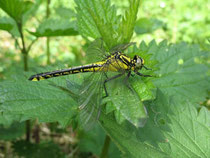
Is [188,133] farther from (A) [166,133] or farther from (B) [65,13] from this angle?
(B) [65,13]

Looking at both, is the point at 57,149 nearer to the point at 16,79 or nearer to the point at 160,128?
the point at 16,79

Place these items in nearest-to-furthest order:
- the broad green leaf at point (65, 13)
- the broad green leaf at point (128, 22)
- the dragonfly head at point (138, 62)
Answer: the broad green leaf at point (128, 22)
the dragonfly head at point (138, 62)
the broad green leaf at point (65, 13)

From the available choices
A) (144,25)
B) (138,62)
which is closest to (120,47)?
(138,62)

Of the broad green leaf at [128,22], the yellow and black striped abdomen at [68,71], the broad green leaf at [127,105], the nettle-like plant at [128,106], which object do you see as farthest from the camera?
the yellow and black striped abdomen at [68,71]

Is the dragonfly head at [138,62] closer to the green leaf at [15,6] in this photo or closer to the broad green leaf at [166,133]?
the broad green leaf at [166,133]

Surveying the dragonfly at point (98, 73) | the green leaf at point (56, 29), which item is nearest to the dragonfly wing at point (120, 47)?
the dragonfly at point (98, 73)

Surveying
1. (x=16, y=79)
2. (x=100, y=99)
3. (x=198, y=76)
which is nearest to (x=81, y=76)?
(x=100, y=99)
